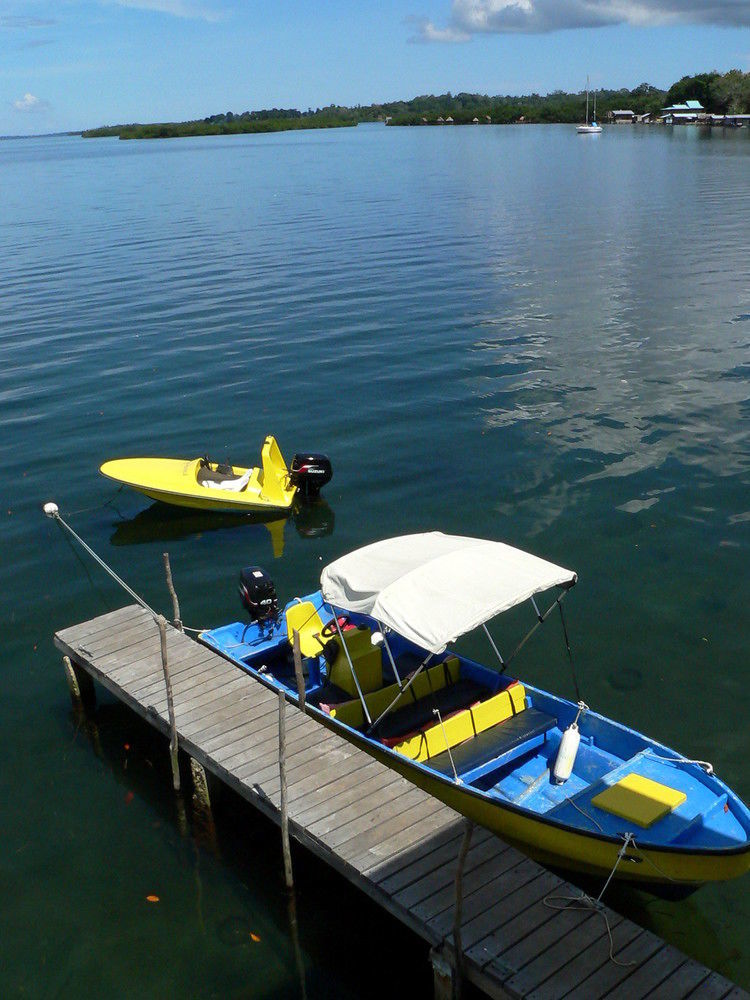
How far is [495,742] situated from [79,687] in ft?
22.8

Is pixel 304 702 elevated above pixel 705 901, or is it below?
above

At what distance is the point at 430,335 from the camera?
35.6 m

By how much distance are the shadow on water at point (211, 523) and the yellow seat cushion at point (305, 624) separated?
18.8 feet

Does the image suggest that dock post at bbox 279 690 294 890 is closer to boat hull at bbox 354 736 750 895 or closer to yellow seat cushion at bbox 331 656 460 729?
boat hull at bbox 354 736 750 895

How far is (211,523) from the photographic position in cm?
2231

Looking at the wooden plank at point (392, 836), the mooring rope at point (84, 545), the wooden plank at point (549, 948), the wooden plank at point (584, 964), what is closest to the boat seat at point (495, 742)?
the wooden plank at point (392, 836)

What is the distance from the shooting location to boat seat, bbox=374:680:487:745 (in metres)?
13.0

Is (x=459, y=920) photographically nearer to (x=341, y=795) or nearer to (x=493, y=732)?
(x=341, y=795)

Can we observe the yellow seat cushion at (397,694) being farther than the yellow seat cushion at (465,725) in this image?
Yes

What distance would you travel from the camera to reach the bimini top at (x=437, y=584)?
472 inches

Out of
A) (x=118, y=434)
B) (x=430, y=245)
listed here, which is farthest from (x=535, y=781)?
(x=430, y=245)

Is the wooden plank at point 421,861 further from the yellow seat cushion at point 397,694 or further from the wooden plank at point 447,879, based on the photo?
the yellow seat cushion at point 397,694

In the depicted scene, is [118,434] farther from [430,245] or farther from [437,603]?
[430,245]

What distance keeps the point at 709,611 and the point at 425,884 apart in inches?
361
